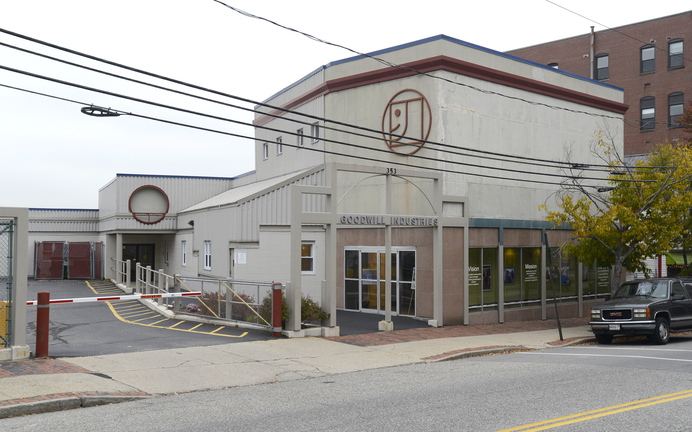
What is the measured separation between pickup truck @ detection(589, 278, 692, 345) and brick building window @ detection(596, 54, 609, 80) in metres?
35.2

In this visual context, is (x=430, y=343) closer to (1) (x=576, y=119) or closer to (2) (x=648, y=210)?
(2) (x=648, y=210)

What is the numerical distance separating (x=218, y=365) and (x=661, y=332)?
1231cm

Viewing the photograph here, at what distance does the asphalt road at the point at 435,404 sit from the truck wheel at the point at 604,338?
5.37 m

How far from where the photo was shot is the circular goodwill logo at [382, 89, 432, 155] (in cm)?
2162

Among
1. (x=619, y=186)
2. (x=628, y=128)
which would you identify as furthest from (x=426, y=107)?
(x=628, y=128)

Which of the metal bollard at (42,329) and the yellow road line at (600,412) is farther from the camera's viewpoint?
the metal bollard at (42,329)

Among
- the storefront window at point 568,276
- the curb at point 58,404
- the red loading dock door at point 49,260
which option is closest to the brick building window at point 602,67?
the storefront window at point 568,276

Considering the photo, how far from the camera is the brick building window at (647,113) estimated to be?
48.4 meters

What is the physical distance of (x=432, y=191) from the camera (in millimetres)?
21469

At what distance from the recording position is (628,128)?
4988 centimetres

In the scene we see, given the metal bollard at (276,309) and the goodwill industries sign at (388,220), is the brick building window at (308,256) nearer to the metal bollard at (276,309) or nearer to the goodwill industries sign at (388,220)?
the goodwill industries sign at (388,220)

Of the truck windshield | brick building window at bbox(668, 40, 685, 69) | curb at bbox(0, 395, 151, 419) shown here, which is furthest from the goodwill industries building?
brick building window at bbox(668, 40, 685, 69)

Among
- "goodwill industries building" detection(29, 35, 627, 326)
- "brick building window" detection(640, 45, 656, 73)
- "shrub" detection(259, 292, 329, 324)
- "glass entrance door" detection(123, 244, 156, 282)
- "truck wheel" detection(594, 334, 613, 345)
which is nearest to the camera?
"shrub" detection(259, 292, 329, 324)

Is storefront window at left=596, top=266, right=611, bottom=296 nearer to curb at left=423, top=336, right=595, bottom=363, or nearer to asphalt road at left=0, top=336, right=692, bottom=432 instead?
curb at left=423, top=336, right=595, bottom=363
